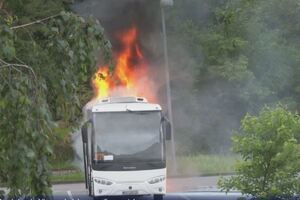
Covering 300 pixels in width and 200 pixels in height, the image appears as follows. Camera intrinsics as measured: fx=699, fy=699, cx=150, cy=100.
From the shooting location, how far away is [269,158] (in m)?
10.0

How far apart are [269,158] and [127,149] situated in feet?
23.2

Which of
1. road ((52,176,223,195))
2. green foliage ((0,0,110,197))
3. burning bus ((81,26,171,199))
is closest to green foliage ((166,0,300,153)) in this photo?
road ((52,176,223,195))

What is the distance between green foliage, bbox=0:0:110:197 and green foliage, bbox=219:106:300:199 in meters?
4.94

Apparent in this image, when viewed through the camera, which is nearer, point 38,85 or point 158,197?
point 38,85

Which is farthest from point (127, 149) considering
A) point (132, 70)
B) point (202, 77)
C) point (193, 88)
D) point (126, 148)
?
point (202, 77)

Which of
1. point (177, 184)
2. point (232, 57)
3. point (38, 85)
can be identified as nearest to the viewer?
point (38, 85)

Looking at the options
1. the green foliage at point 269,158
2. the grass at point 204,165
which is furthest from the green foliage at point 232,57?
the green foliage at point 269,158

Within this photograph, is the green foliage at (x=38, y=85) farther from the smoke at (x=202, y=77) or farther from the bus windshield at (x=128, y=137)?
the smoke at (x=202, y=77)

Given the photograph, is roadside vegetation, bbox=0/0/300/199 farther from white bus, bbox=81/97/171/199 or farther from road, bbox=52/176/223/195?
white bus, bbox=81/97/171/199

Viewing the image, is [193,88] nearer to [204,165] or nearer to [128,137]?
[204,165]

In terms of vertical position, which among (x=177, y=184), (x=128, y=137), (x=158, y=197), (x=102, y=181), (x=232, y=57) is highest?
(x=232, y=57)

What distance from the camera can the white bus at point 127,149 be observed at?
53.7 ft

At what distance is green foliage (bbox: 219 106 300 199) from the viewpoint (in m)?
9.85

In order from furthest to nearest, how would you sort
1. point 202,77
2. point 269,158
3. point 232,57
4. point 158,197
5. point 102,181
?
point 232,57 → point 202,77 → point 158,197 → point 102,181 → point 269,158
